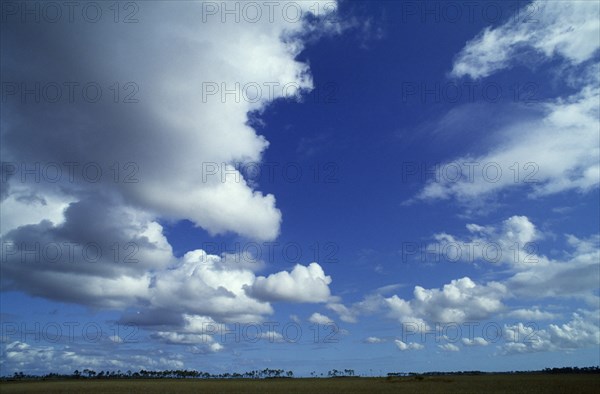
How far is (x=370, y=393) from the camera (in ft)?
319

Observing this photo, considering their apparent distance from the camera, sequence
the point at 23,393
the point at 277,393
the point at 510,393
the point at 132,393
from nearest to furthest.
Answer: the point at 510,393, the point at 277,393, the point at 132,393, the point at 23,393

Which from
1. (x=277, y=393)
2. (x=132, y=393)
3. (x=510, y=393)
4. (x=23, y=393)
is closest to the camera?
(x=510, y=393)

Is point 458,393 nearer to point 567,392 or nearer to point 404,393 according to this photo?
point 404,393

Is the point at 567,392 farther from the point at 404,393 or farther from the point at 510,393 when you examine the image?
the point at 404,393

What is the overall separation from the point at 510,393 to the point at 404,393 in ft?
69.7

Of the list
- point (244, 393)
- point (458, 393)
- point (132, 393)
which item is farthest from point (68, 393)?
point (458, 393)

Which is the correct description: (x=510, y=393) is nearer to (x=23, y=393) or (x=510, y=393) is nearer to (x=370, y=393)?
(x=370, y=393)

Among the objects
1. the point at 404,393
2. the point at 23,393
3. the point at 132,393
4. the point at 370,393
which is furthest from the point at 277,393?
the point at 23,393

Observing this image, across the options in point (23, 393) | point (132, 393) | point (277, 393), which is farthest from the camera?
point (23, 393)

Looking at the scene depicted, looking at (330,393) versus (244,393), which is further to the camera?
(330,393)

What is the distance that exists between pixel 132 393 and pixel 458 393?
254 ft

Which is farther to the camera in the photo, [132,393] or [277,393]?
[132,393]

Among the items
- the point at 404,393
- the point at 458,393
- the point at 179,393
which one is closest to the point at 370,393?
the point at 404,393

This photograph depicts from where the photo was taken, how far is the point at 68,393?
102812 millimetres
